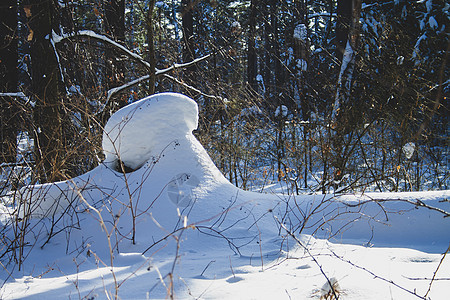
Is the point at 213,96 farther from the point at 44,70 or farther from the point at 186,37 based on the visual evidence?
the point at 186,37

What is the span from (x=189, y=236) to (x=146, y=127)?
1.16m

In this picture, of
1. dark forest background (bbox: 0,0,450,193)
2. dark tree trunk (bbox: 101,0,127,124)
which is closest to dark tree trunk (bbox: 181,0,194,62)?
dark forest background (bbox: 0,0,450,193)

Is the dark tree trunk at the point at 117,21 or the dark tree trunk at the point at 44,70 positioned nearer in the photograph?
the dark tree trunk at the point at 44,70

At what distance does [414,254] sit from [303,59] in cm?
700

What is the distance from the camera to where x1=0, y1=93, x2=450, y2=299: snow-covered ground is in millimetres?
2100

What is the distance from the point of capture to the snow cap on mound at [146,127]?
11.6ft

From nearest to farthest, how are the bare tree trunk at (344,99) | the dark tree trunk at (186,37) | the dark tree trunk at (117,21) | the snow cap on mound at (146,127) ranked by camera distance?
the snow cap on mound at (146,127) < the dark tree trunk at (186,37) < the bare tree trunk at (344,99) < the dark tree trunk at (117,21)

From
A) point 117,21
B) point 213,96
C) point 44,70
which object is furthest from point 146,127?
point 117,21

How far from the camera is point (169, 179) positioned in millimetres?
3404

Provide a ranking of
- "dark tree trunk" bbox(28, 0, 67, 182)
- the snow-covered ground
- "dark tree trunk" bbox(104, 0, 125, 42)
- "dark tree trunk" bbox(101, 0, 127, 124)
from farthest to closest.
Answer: "dark tree trunk" bbox(104, 0, 125, 42) → "dark tree trunk" bbox(101, 0, 127, 124) → "dark tree trunk" bbox(28, 0, 67, 182) → the snow-covered ground

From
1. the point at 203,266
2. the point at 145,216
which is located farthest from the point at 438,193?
the point at 145,216

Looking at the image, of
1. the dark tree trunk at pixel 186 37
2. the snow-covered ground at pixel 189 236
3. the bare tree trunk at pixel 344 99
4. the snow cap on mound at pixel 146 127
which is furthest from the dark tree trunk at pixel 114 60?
the bare tree trunk at pixel 344 99

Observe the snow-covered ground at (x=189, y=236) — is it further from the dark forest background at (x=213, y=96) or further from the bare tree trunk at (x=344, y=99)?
the bare tree trunk at (x=344, y=99)

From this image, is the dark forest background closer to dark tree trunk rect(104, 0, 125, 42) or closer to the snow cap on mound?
dark tree trunk rect(104, 0, 125, 42)
